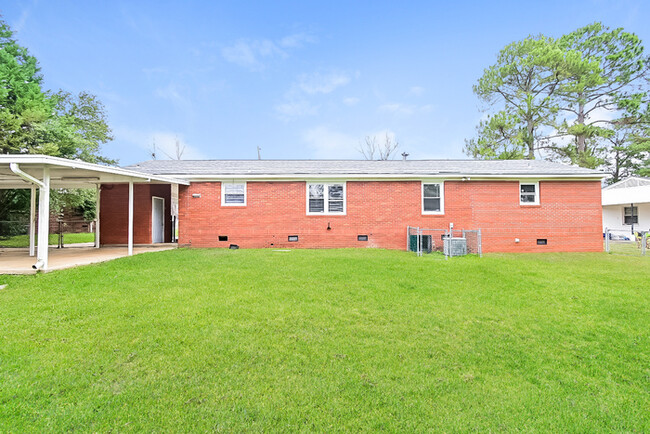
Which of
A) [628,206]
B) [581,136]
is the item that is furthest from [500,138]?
[628,206]

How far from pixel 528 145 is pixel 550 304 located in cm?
2340

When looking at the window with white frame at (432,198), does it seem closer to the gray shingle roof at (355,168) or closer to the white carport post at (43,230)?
the gray shingle roof at (355,168)

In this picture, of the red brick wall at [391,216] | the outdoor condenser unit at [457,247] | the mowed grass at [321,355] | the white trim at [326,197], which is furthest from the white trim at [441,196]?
the mowed grass at [321,355]

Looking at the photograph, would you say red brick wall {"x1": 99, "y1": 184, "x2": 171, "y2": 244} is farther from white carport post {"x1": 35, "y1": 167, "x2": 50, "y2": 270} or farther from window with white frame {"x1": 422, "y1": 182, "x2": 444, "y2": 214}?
window with white frame {"x1": 422, "y1": 182, "x2": 444, "y2": 214}

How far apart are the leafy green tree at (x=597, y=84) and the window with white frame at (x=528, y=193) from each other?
14839mm

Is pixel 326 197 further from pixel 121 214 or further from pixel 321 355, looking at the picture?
pixel 321 355

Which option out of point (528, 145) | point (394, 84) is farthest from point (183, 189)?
point (528, 145)

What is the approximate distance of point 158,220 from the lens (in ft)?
43.2

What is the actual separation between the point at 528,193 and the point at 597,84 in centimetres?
1795

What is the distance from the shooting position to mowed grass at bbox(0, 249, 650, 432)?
2359 mm

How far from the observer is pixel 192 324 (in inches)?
159

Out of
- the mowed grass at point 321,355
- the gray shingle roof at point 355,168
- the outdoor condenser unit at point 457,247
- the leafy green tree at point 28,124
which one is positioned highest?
the leafy green tree at point 28,124

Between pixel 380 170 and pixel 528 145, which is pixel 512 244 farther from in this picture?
pixel 528 145

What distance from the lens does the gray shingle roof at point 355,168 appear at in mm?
12086
